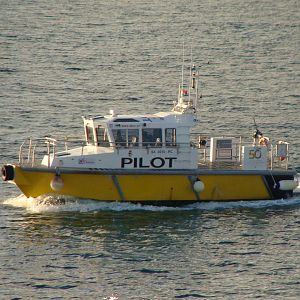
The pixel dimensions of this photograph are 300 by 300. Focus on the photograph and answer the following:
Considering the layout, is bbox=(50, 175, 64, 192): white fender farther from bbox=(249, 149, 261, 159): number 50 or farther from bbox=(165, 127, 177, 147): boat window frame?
bbox=(249, 149, 261, 159): number 50

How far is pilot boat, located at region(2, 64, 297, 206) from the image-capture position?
187ft

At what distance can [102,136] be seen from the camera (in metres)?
57.8

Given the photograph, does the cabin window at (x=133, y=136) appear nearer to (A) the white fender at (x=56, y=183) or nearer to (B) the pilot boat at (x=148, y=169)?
(B) the pilot boat at (x=148, y=169)

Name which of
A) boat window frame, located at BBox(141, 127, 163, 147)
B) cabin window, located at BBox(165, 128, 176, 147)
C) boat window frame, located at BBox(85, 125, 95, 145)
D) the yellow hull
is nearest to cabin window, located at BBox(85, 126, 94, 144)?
boat window frame, located at BBox(85, 125, 95, 145)

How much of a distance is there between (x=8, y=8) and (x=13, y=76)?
38.8 meters

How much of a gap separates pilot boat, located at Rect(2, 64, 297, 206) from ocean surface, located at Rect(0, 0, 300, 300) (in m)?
0.62

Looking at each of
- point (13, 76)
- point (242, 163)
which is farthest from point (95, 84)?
point (242, 163)

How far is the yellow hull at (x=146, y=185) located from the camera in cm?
5697

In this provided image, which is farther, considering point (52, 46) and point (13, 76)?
point (52, 46)

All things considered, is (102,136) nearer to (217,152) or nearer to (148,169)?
(148,169)

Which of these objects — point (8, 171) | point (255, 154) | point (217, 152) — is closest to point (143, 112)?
point (217, 152)

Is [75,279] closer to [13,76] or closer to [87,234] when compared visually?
[87,234]

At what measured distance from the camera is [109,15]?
126 meters

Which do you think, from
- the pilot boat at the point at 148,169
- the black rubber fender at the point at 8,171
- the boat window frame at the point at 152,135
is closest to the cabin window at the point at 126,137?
the pilot boat at the point at 148,169
